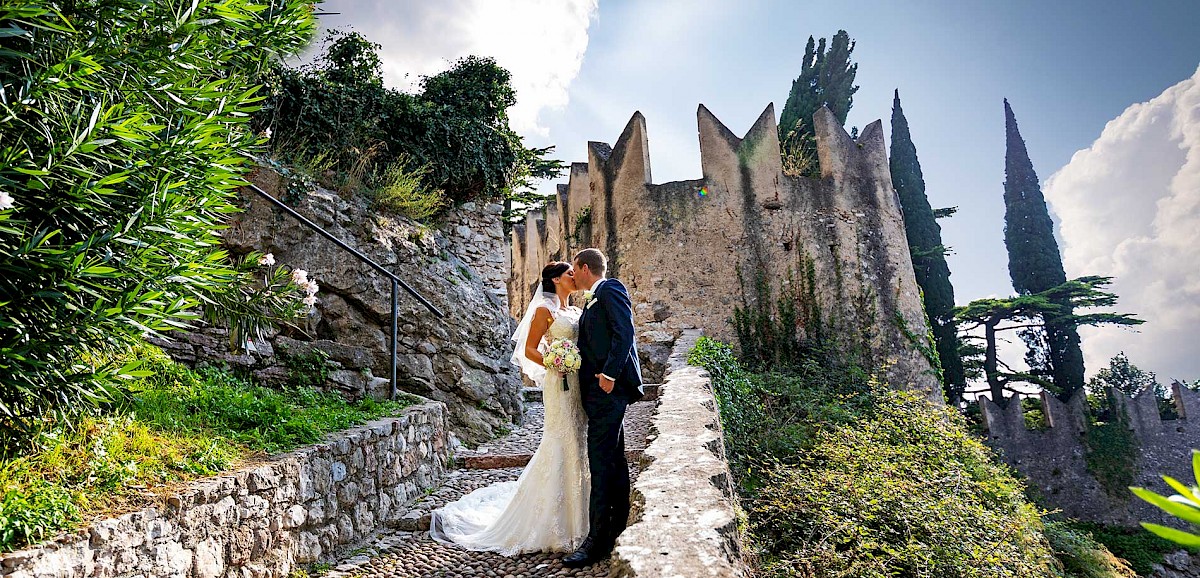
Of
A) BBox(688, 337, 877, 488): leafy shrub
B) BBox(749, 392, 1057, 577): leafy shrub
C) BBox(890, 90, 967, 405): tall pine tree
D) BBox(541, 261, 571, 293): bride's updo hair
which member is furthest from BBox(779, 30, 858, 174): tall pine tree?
BBox(541, 261, 571, 293): bride's updo hair

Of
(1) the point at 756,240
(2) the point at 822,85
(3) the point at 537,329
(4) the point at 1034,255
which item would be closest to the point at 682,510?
(3) the point at 537,329

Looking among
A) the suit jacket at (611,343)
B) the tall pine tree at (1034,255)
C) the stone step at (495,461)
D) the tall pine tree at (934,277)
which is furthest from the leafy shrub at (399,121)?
the tall pine tree at (1034,255)

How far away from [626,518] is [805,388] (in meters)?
7.40

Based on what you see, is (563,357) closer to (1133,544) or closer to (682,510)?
(682,510)

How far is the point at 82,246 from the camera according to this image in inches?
113

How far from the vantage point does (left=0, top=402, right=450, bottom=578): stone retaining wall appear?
105 inches

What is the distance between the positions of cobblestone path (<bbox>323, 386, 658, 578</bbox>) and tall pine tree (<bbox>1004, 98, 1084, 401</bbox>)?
2224 cm

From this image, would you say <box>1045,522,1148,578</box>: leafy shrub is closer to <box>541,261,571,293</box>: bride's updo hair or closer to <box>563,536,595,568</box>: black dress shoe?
<box>563,536,595,568</box>: black dress shoe

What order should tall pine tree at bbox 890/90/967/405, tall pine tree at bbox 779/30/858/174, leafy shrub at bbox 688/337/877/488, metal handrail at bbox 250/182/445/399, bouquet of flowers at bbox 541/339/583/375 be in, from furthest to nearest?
1. tall pine tree at bbox 890/90/967/405
2. tall pine tree at bbox 779/30/858/174
3. leafy shrub at bbox 688/337/877/488
4. metal handrail at bbox 250/182/445/399
5. bouquet of flowers at bbox 541/339/583/375

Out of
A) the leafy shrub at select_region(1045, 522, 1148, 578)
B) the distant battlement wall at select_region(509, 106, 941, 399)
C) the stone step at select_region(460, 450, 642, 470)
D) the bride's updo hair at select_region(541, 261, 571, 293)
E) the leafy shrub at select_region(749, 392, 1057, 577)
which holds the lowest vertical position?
the leafy shrub at select_region(1045, 522, 1148, 578)

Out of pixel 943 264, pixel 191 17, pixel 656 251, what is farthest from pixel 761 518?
pixel 943 264

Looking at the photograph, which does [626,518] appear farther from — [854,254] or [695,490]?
[854,254]

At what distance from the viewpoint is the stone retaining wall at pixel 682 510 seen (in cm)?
270

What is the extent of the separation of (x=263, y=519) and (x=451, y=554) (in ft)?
3.90
